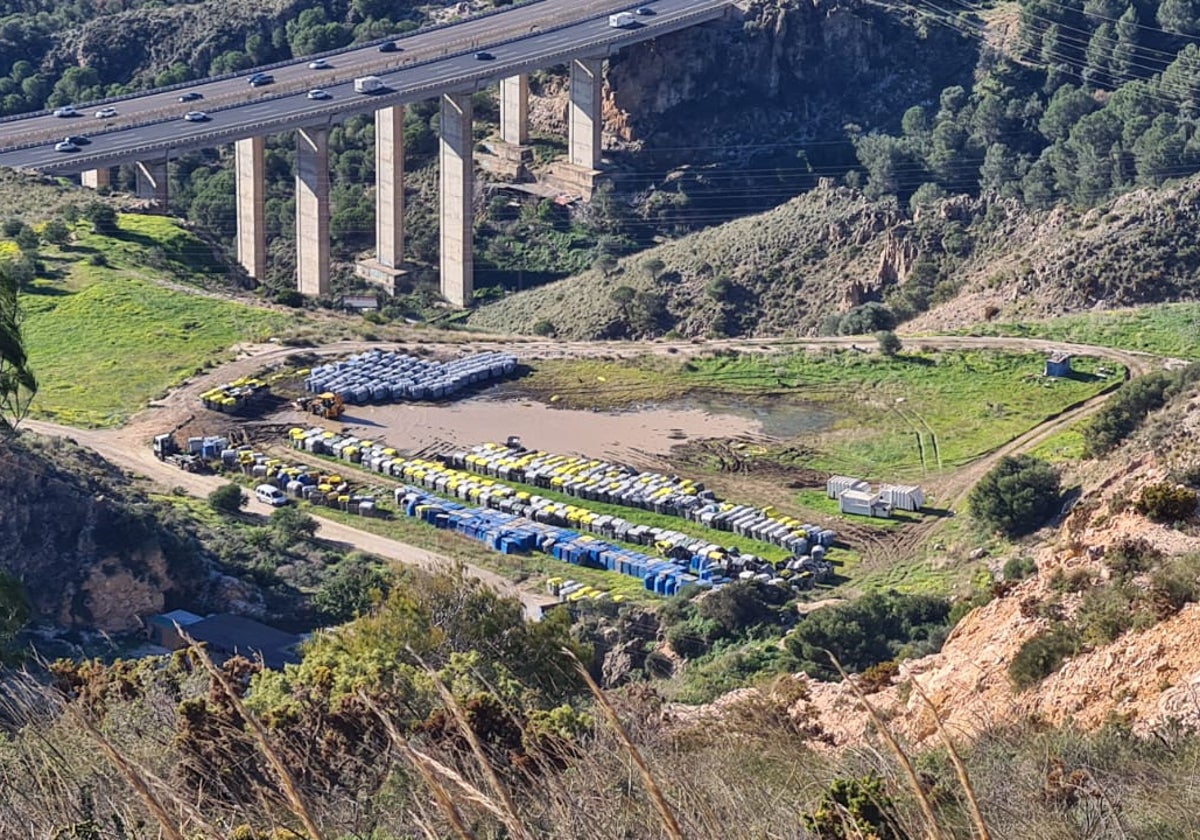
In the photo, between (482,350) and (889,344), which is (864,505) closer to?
(889,344)

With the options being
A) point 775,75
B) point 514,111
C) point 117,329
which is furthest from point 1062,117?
point 117,329

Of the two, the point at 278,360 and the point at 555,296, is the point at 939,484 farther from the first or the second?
the point at 555,296

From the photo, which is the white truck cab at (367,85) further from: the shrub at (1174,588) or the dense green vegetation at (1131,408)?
the shrub at (1174,588)

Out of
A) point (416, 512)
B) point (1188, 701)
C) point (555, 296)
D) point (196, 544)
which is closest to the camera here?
point (1188, 701)

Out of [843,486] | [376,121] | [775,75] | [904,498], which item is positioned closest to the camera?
[904,498]

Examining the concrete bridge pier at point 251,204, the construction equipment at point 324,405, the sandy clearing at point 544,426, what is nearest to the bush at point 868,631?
the sandy clearing at point 544,426

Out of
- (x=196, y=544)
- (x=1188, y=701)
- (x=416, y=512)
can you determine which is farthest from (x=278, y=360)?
(x=1188, y=701)
